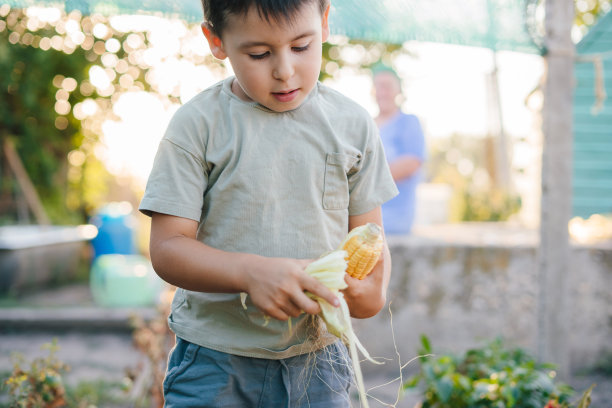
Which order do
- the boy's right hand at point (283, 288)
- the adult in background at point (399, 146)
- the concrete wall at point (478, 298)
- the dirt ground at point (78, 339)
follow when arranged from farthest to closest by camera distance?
1. the dirt ground at point (78, 339)
2. the adult in background at point (399, 146)
3. the concrete wall at point (478, 298)
4. the boy's right hand at point (283, 288)

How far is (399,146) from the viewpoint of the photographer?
3988 mm

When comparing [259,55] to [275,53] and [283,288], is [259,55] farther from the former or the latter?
[283,288]

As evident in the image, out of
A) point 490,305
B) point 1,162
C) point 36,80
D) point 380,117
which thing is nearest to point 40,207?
point 1,162

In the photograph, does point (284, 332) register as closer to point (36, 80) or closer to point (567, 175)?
point (567, 175)

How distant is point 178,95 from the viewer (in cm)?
959

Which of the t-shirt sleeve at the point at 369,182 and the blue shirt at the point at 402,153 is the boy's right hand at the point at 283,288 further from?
the blue shirt at the point at 402,153

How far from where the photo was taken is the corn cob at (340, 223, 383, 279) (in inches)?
50.3

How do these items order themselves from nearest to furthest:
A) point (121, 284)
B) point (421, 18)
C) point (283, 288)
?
point (283, 288)
point (421, 18)
point (121, 284)

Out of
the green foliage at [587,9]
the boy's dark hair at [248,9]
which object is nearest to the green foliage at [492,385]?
the boy's dark hair at [248,9]

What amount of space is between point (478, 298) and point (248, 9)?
310 centimetres

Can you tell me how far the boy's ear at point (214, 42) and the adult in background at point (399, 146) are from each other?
2536 millimetres

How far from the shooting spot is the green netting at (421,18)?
96.0 inches

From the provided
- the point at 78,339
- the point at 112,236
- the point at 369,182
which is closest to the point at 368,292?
the point at 369,182

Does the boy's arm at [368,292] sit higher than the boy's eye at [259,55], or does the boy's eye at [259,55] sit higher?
the boy's eye at [259,55]
